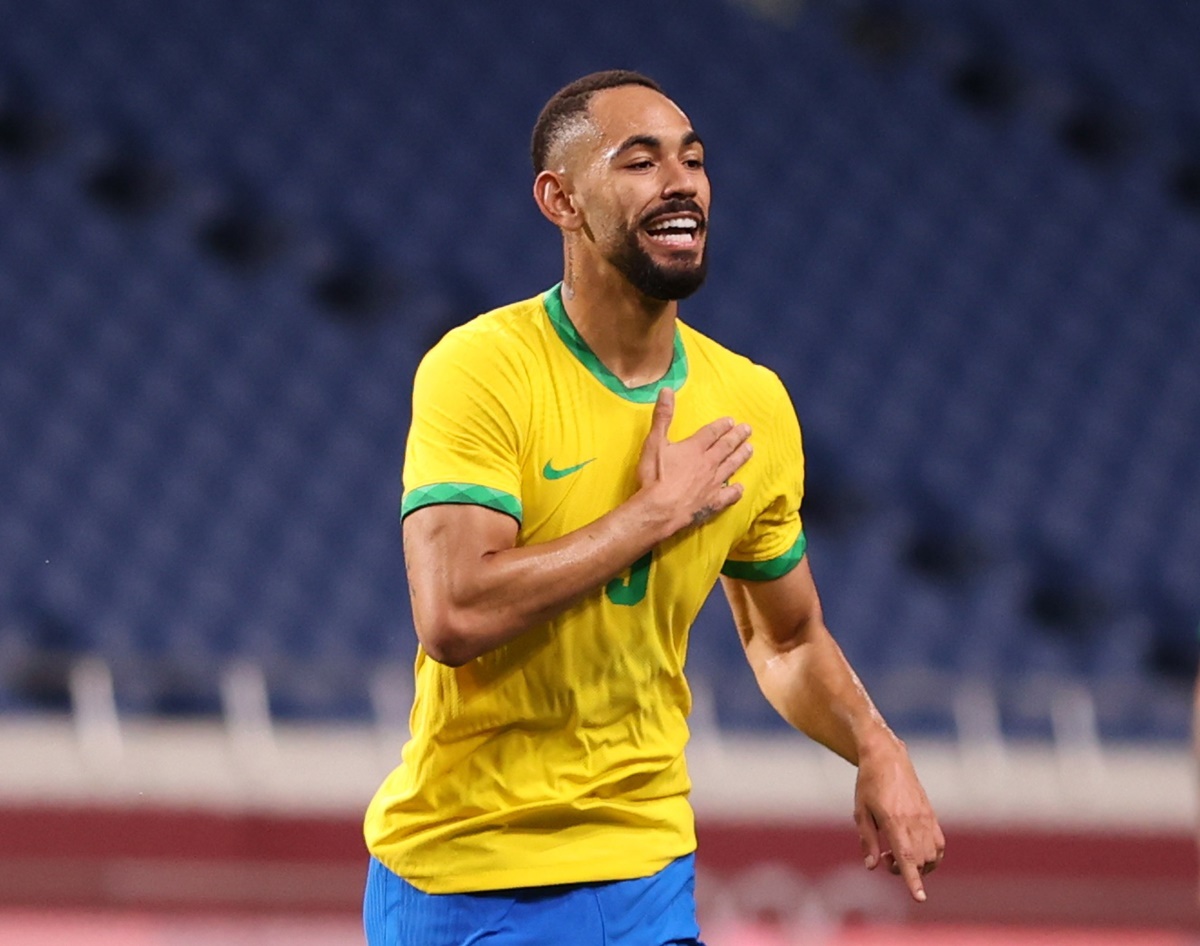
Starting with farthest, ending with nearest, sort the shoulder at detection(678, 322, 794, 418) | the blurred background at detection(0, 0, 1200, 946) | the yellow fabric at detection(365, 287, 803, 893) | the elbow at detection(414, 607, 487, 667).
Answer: the blurred background at detection(0, 0, 1200, 946), the shoulder at detection(678, 322, 794, 418), the yellow fabric at detection(365, 287, 803, 893), the elbow at detection(414, 607, 487, 667)

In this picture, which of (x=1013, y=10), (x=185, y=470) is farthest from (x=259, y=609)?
(x=1013, y=10)

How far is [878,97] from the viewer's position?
30.7 feet

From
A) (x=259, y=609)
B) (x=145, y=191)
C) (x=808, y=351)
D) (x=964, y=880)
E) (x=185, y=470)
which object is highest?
(x=145, y=191)

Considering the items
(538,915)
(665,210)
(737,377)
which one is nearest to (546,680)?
(538,915)

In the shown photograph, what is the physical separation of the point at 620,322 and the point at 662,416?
165mm

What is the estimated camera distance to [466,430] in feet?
7.95

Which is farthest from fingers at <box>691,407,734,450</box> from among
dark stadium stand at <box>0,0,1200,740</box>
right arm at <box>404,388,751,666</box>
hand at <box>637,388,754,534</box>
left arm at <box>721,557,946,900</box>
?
dark stadium stand at <box>0,0,1200,740</box>

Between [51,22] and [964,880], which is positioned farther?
[51,22]

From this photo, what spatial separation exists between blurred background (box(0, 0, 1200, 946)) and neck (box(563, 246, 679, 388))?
3.18 metres

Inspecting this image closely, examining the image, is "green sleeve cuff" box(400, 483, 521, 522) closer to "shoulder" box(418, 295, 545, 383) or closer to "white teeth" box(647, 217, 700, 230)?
"shoulder" box(418, 295, 545, 383)

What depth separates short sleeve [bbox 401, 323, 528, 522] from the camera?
2.39m

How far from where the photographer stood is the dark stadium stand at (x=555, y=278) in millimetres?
7191

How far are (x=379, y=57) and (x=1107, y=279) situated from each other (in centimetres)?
353

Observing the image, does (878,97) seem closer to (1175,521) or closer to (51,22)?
(1175,521)
